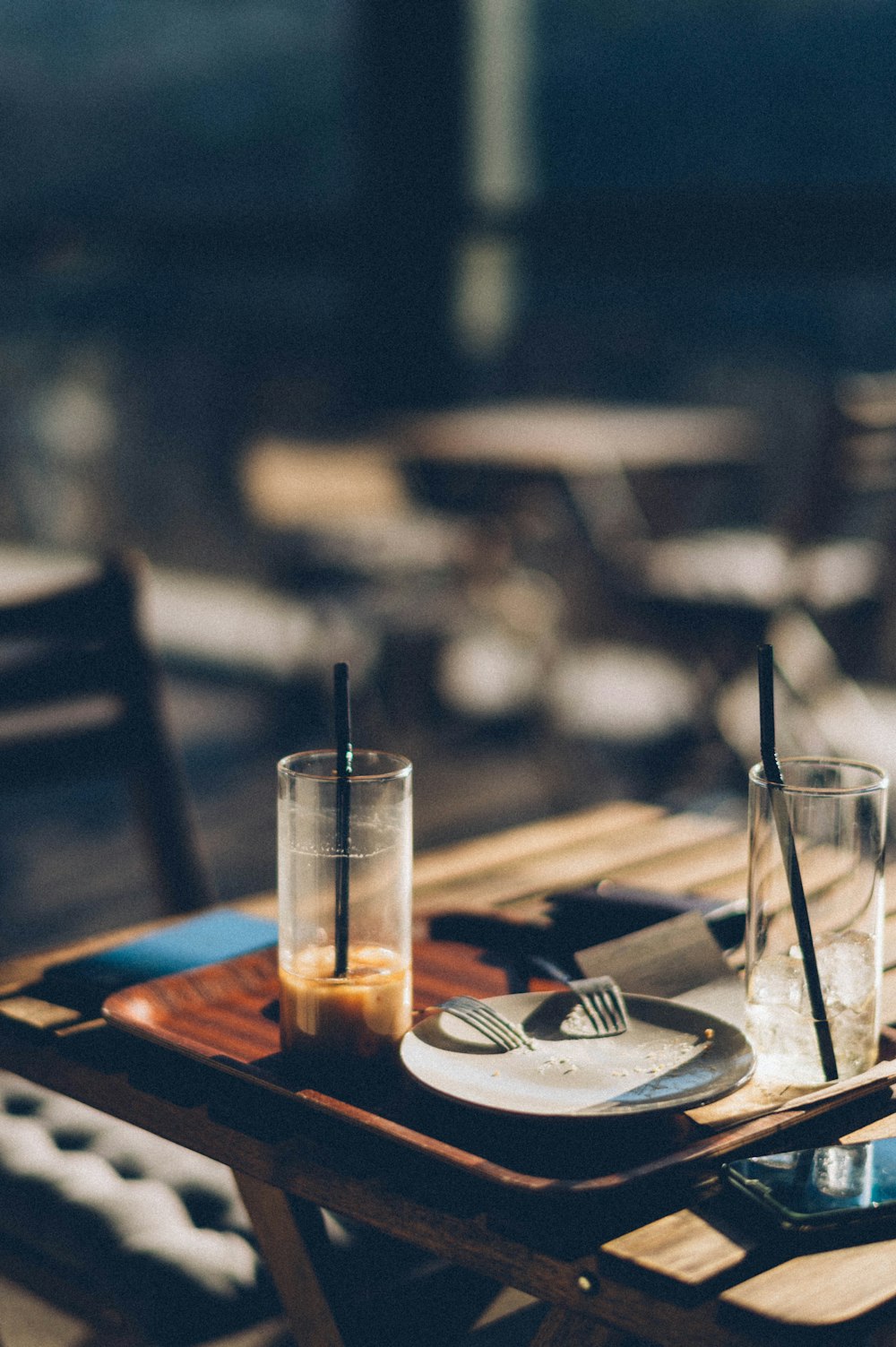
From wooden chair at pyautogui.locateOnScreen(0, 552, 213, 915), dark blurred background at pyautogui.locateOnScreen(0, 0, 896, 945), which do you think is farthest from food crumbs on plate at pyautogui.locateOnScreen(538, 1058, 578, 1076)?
dark blurred background at pyautogui.locateOnScreen(0, 0, 896, 945)

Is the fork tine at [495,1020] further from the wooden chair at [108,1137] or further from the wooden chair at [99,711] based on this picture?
the wooden chair at [99,711]

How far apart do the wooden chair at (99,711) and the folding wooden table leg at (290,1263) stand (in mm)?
666

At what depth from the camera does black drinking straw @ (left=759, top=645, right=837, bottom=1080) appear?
83cm

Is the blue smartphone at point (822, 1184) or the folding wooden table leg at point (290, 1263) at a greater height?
the blue smartphone at point (822, 1184)

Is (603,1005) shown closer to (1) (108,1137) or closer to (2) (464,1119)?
(2) (464,1119)

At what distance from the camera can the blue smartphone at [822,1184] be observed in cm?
70

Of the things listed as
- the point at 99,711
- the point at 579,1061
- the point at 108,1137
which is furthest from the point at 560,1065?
the point at 99,711

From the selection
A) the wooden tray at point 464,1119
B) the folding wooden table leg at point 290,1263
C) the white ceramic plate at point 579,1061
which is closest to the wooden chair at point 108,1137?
the folding wooden table leg at point 290,1263

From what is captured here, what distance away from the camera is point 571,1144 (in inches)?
30.1

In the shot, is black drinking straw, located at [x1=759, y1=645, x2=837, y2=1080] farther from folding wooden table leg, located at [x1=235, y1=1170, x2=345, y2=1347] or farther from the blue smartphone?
folding wooden table leg, located at [x1=235, y1=1170, x2=345, y2=1347]

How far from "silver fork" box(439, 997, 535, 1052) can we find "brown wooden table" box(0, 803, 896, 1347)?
7 cm

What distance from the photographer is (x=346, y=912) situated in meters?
0.86

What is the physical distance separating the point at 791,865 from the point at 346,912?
237 millimetres

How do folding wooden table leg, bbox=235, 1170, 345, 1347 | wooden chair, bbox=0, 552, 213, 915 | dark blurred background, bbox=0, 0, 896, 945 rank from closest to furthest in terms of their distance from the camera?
1. folding wooden table leg, bbox=235, 1170, 345, 1347
2. wooden chair, bbox=0, 552, 213, 915
3. dark blurred background, bbox=0, 0, 896, 945
